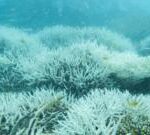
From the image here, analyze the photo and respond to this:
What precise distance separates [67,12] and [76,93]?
9.22 m

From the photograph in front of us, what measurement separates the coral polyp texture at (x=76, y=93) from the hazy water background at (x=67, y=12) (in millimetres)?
6001

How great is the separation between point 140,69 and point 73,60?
79cm

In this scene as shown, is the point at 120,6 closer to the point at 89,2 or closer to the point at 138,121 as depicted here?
the point at 89,2

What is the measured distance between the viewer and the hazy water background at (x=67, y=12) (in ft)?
41.9

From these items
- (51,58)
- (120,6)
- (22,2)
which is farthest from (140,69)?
(22,2)

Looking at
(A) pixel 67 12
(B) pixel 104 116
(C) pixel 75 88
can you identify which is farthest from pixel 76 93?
(A) pixel 67 12

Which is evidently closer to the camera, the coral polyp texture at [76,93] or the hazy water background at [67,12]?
the coral polyp texture at [76,93]

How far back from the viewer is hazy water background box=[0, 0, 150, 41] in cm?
1278

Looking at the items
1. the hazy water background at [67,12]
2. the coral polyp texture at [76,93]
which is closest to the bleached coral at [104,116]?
the coral polyp texture at [76,93]

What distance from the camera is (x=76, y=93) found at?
4238 millimetres

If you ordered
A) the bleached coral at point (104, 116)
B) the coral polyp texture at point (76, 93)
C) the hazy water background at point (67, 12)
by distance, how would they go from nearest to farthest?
the bleached coral at point (104, 116), the coral polyp texture at point (76, 93), the hazy water background at point (67, 12)

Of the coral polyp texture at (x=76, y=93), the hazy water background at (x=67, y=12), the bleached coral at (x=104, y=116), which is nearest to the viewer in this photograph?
the bleached coral at (x=104, y=116)

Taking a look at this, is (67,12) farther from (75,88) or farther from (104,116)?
(104,116)

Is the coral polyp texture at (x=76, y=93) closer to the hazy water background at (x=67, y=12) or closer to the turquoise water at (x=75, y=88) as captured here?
the turquoise water at (x=75, y=88)
